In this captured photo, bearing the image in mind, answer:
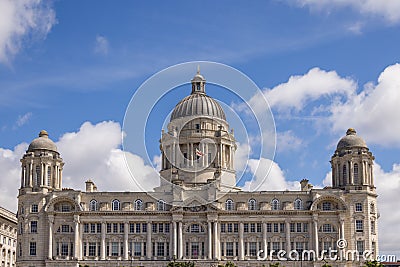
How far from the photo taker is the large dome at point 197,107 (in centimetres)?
17190

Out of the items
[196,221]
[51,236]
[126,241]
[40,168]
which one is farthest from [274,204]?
[40,168]

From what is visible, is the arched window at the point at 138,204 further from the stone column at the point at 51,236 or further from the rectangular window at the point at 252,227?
the rectangular window at the point at 252,227

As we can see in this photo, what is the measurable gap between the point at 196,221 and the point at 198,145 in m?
19.4

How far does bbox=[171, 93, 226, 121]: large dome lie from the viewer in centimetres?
17190

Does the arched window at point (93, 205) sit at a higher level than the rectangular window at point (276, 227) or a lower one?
higher

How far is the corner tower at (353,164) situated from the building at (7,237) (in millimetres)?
74125

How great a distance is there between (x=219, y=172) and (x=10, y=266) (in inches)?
2279

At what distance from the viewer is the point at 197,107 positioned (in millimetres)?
172250

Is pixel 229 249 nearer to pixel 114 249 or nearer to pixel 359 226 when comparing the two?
pixel 114 249

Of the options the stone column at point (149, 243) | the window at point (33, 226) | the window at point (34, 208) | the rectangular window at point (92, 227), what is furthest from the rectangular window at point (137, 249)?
the window at point (34, 208)

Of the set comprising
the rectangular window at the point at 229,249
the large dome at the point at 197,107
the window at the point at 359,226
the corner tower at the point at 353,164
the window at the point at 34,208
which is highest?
the large dome at the point at 197,107

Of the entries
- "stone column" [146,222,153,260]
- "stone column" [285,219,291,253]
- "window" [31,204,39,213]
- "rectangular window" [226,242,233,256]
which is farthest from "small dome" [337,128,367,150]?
"window" [31,204,39,213]

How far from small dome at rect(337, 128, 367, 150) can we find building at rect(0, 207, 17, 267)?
247ft

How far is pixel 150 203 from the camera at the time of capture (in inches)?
6152
